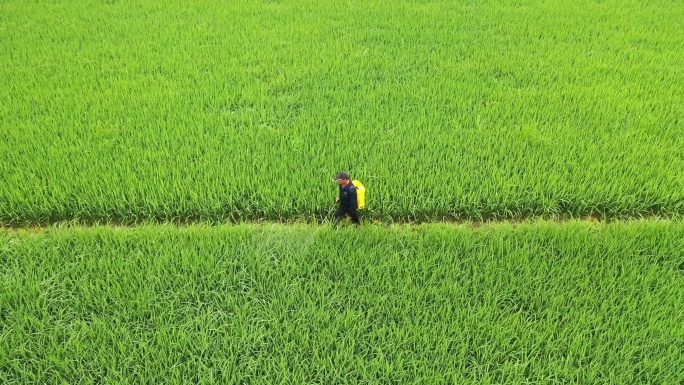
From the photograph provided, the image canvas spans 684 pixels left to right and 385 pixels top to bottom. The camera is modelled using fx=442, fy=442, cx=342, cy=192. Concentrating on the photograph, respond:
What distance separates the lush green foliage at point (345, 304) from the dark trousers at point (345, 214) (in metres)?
0.08

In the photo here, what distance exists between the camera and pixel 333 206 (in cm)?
280

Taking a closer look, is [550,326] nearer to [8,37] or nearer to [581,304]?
[581,304]

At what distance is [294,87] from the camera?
12.8 feet

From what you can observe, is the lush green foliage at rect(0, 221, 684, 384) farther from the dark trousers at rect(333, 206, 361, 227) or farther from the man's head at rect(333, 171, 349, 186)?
the man's head at rect(333, 171, 349, 186)

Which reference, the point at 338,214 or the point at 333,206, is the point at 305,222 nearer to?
the point at 333,206

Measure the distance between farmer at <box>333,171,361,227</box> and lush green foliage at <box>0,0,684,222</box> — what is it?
0.33m

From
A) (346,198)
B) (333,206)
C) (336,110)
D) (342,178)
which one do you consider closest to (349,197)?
(346,198)

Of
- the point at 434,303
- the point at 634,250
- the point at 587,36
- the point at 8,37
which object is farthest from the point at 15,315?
the point at 587,36

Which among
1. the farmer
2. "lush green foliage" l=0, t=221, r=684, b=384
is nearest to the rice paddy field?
"lush green foliage" l=0, t=221, r=684, b=384

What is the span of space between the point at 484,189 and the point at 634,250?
888mm

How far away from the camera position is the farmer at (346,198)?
2279 mm

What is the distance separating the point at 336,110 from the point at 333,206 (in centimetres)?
108

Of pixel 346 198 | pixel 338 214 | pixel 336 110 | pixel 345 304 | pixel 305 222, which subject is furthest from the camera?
pixel 336 110

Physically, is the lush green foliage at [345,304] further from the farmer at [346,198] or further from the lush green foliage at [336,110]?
the lush green foliage at [336,110]
